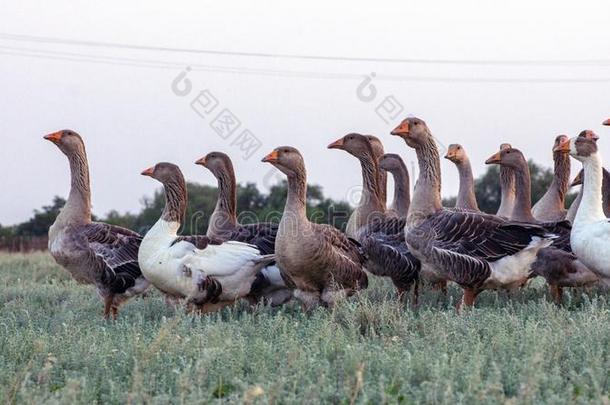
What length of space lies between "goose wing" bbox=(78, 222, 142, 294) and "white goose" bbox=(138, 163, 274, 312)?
852 mm

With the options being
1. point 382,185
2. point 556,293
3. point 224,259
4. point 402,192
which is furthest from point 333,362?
point 402,192

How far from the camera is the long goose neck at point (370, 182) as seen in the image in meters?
11.3

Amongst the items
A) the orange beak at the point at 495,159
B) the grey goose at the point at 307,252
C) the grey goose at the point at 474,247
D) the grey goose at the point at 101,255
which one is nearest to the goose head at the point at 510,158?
the orange beak at the point at 495,159

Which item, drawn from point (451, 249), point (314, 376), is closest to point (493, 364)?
point (314, 376)

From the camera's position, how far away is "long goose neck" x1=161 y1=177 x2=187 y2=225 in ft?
31.3

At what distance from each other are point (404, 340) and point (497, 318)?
868 mm

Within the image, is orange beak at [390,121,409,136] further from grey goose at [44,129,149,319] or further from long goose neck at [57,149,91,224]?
long goose neck at [57,149,91,224]

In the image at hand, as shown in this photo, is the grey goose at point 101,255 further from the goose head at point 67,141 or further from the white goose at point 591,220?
the white goose at point 591,220

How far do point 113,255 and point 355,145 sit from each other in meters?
3.41

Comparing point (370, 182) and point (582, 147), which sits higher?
point (582, 147)

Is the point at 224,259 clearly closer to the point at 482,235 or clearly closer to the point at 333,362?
the point at 482,235

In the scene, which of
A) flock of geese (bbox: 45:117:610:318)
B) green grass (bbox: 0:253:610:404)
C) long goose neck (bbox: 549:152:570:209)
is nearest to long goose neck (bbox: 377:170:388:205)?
flock of geese (bbox: 45:117:610:318)

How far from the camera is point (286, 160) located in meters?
9.20

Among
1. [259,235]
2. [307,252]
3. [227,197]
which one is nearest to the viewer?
[307,252]
